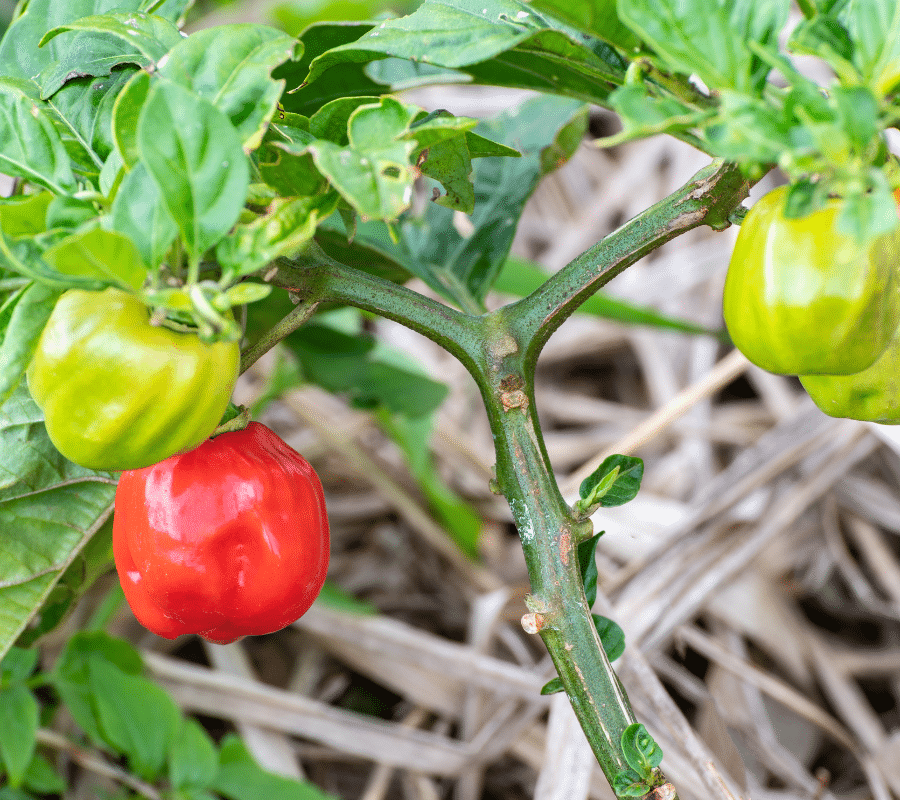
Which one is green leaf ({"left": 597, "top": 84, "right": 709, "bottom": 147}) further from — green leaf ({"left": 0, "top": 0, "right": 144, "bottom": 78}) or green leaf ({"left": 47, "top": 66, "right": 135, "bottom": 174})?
green leaf ({"left": 0, "top": 0, "right": 144, "bottom": 78})

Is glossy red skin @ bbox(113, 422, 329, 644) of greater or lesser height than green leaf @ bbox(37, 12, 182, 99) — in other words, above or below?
below

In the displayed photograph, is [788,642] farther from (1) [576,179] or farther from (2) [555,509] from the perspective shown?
(1) [576,179]

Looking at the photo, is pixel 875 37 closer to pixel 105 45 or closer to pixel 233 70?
pixel 233 70

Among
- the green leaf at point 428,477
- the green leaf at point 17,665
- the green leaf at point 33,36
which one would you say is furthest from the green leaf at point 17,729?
the green leaf at point 428,477

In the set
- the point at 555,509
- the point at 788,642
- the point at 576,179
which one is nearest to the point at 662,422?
the point at 788,642

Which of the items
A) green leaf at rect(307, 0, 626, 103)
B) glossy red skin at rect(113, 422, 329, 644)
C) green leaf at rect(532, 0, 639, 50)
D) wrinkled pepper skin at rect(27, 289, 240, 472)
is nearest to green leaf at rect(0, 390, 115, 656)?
glossy red skin at rect(113, 422, 329, 644)
